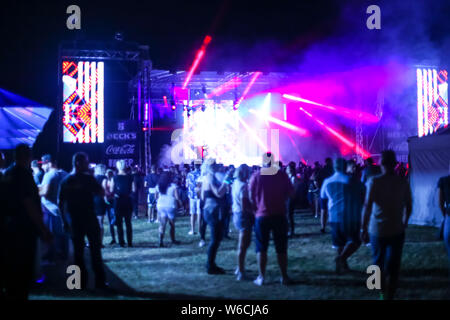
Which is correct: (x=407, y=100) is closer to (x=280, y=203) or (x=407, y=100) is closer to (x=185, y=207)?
(x=185, y=207)

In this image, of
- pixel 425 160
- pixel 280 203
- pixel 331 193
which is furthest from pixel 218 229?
pixel 425 160

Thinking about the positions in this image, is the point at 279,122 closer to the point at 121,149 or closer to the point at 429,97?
the point at 429,97

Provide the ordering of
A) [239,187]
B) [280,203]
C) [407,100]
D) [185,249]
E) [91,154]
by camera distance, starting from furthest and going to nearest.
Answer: [407,100], [91,154], [185,249], [239,187], [280,203]

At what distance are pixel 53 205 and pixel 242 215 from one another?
10.5 feet

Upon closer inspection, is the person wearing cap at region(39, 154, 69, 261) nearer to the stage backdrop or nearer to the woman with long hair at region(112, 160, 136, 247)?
the woman with long hair at region(112, 160, 136, 247)

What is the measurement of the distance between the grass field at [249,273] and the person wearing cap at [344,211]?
1.19 ft

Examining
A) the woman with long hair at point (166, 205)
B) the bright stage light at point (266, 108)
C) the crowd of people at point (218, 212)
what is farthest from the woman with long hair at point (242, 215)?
the bright stage light at point (266, 108)

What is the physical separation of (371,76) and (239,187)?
14781 millimetres

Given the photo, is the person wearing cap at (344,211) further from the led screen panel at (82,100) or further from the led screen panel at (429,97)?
the led screen panel at (429,97)

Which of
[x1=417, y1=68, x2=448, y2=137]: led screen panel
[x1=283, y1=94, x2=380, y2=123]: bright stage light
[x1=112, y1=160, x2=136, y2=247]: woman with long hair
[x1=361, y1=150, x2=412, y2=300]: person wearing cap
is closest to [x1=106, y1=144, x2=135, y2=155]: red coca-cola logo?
[x1=112, y1=160, x2=136, y2=247]: woman with long hair

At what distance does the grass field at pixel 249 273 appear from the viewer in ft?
18.3

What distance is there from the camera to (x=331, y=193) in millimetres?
6848

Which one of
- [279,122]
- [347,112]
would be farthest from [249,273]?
[279,122]

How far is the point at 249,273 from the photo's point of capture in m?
6.81
